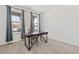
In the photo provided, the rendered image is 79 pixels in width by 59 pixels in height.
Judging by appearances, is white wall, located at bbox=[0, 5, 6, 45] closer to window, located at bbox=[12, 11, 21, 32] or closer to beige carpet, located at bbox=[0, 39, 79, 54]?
beige carpet, located at bbox=[0, 39, 79, 54]

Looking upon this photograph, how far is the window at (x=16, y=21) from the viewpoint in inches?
187

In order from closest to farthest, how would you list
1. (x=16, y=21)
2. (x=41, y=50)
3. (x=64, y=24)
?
(x=41, y=50), (x=64, y=24), (x=16, y=21)

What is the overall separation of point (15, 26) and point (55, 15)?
9.32 ft

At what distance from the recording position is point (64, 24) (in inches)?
174

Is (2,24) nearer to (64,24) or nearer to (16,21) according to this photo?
(16,21)

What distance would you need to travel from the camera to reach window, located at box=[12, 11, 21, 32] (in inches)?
187

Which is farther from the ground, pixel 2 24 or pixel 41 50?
pixel 2 24

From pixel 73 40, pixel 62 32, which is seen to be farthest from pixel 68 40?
pixel 62 32

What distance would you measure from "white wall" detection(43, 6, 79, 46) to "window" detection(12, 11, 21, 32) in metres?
2.32

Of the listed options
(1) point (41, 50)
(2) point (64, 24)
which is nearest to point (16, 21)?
(1) point (41, 50)

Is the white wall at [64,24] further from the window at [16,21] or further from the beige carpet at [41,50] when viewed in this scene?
the window at [16,21]

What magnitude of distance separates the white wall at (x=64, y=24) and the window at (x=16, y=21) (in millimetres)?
2318

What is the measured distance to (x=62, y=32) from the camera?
4637 mm

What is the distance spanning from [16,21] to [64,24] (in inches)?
122
